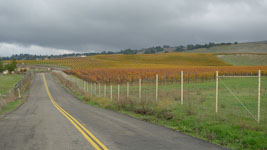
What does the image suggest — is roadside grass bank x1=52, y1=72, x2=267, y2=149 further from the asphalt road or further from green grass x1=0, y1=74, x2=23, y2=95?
green grass x1=0, y1=74, x2=23, y2=95

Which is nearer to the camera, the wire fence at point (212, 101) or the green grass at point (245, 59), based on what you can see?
the wire fence at point (212, 101)

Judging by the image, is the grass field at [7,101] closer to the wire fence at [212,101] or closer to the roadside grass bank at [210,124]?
the wire fence at [212,101]

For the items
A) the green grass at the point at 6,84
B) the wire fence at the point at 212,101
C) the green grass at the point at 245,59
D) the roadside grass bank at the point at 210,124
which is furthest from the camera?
the green grass at the point at 245,59

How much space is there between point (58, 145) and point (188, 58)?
125838 mm

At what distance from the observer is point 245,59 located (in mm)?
125750

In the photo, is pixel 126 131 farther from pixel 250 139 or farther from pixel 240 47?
pixel 240 47

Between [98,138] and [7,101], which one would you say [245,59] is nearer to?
[7,101]

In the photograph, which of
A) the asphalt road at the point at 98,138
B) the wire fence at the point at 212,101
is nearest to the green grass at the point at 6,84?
the wire fence at the point at 212,101

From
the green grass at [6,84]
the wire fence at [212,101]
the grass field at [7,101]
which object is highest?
the wire fence at [212,101]

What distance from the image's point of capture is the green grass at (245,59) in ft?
380

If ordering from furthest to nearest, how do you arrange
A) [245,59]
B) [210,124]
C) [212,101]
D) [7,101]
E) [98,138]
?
[245,59]
[7,101]
[212,101]
[210,124]
[98,138]

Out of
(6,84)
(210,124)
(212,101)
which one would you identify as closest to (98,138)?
(210,124)

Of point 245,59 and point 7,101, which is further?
point 245,59

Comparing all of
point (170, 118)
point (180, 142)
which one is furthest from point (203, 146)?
point (170, 118)
